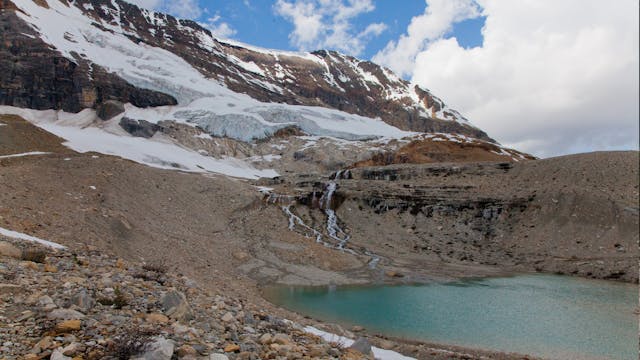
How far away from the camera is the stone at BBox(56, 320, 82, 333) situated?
6.05 metres

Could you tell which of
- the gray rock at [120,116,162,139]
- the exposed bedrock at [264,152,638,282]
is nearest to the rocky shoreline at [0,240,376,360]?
the exposed bedrock at [264,152,638,282]

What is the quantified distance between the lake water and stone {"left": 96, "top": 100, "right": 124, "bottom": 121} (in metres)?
60.6

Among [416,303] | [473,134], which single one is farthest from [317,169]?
[473,134]

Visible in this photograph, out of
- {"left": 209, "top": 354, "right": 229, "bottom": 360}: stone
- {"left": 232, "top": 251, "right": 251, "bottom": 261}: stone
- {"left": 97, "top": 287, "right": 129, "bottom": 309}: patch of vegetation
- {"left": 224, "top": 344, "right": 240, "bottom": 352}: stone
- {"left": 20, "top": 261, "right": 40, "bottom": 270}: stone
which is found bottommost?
{"left": 232, "top": 251, "right": 251, "bottom": 261}: stone

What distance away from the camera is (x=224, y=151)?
68125 mm

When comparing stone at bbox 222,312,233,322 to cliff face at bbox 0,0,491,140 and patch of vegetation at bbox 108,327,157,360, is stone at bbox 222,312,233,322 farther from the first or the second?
cliff face at bbox 0,0,491,140

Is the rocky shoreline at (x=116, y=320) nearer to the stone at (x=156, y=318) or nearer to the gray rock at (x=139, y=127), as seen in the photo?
the stone at (x=156, y=318)

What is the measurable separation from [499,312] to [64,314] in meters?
18.6

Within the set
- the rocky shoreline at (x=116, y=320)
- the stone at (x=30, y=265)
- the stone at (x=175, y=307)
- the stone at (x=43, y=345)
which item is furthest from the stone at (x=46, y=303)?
the stone at (x=30, y=265)

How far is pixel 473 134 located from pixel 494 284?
129949mm

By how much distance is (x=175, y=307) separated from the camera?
320 inches

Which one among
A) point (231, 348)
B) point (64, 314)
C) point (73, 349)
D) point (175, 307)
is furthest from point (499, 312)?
point (73, 349)

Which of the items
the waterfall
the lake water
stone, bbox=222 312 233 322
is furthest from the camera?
the waterfall

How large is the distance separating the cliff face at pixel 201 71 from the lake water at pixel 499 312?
68618 millimetres
